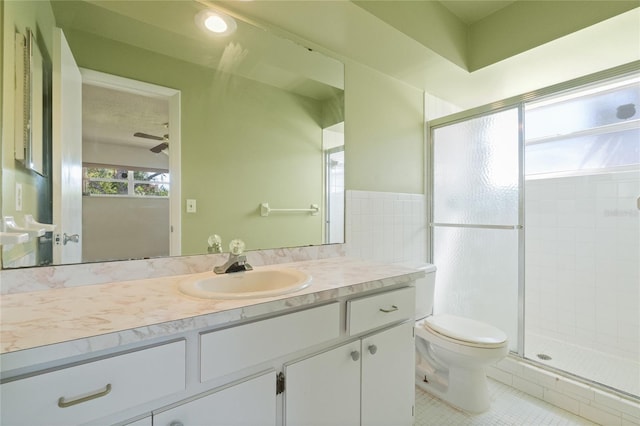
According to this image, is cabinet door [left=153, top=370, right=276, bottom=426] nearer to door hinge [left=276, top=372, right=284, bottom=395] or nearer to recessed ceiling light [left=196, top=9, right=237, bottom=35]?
door hinge [left=276, top=372, right=284, bottom=395]

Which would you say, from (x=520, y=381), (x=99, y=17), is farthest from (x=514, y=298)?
(x=99, y=17)

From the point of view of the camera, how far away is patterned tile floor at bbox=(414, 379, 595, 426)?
153 centimetres

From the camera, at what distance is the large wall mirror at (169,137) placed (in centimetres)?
100

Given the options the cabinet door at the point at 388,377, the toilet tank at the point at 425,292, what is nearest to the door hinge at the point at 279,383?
the cabinet door at the point at 388,377

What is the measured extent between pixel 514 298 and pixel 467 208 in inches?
26.8

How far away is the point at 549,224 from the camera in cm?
242

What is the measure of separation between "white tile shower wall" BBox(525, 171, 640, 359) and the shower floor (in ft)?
0.23

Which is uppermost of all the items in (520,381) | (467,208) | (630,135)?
(630,135)

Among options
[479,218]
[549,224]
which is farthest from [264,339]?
[549,224]

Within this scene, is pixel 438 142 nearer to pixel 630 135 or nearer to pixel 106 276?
pixel 630 135

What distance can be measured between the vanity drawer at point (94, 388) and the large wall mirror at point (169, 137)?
23.1 inches

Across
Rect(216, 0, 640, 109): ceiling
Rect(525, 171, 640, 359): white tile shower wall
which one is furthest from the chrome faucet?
Rect(525, 171, 640, 359): white tile shower wall

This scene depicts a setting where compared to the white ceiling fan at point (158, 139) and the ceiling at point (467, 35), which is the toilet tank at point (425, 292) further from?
Answer: the white ceiling fan at point (158, 139)

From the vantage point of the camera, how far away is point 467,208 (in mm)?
2176
